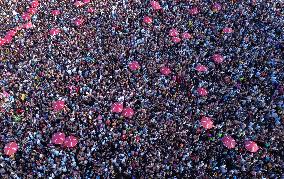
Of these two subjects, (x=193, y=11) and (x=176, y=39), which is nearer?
(x=176, y=39)

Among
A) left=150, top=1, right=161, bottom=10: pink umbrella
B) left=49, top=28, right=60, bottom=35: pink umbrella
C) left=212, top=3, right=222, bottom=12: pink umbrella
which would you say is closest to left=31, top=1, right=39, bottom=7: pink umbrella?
left=49, top=28, right=60, bottom=35: pink umbrella

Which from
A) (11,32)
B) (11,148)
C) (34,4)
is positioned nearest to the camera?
(11,148)

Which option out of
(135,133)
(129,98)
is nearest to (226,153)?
(135,133)

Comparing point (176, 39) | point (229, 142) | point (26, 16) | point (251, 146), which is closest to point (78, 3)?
point (26, 16)

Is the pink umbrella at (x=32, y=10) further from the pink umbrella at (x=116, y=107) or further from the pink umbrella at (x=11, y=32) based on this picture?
the pink umbrella at (x=116, y=107)

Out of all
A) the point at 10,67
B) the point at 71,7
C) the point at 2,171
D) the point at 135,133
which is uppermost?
the point at 71,7

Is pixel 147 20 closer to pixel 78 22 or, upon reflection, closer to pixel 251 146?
pixel 78 22

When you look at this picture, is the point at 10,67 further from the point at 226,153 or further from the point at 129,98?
the point at 226,153
